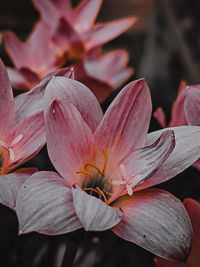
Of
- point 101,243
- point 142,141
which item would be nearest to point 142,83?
point 142,141

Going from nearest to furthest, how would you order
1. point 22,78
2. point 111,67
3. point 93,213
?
1. point 93,213
2. point 22,78
3. point 111,67

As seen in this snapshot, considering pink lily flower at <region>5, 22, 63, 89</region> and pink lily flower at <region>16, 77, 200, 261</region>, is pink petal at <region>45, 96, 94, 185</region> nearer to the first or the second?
pink lily flower at <region>16, 77, 200, 261</region>

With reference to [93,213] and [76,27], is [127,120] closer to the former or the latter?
[93,213]

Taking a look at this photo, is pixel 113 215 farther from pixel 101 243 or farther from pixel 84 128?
pixel 101 243

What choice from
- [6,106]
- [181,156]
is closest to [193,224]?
[181,156]

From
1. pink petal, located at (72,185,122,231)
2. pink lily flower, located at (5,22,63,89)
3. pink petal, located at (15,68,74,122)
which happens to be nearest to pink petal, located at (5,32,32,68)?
pink lily flower, located at (5,22,63,89)

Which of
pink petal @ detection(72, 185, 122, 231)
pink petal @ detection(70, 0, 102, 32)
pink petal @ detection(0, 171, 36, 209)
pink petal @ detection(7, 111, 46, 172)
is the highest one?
pink petal @ detection(70, 0, 102, 32)
